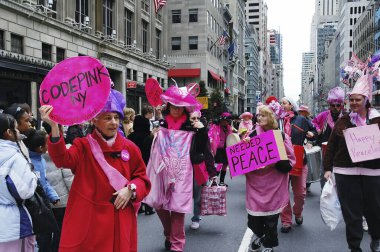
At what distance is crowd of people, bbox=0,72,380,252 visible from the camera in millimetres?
3207

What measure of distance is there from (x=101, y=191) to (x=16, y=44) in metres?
18.4

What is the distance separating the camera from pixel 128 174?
11.0 feet

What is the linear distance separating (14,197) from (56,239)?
1.55 m

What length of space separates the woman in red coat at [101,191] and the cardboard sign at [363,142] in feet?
8.79

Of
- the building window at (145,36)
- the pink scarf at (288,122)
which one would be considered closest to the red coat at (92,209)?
the pink scarf at (288,122)

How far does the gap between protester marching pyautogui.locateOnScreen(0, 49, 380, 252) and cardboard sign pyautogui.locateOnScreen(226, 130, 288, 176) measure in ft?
0.05

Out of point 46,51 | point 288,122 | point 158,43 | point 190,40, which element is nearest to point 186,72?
point 190,40

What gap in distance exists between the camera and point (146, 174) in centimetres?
361

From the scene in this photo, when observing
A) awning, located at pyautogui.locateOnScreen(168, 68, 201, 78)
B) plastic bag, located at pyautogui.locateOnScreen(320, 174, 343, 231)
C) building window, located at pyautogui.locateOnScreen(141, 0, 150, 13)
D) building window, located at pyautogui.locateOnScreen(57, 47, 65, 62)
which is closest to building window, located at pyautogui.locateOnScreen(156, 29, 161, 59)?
building window, located at pyautogui.locateOnScreen(141, 0, 150, 13)

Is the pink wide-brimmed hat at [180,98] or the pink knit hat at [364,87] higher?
the pink knit hat at [364,87]

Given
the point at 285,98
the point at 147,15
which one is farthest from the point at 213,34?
the point at 285,98

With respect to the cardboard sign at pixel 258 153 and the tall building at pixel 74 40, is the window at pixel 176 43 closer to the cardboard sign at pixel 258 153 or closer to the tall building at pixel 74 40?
the tall building at pixel 74 40

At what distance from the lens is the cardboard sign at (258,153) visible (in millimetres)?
5250

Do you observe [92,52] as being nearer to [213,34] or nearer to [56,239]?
[56,239]
